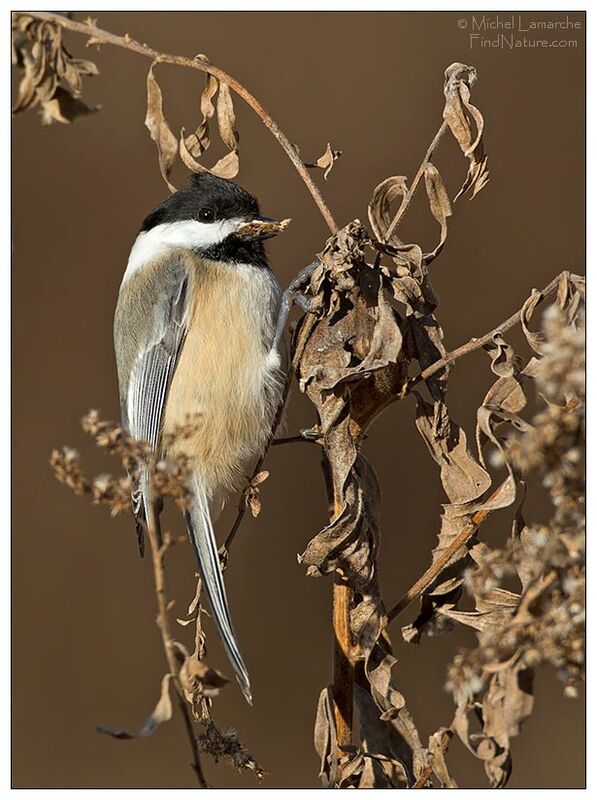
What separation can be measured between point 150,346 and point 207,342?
5.1 inches

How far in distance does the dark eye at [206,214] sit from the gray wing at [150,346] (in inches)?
4.6

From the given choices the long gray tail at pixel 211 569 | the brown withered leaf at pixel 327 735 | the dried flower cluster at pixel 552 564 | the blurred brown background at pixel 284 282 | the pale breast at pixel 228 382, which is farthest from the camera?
the blurred brown background at pixel 284 282

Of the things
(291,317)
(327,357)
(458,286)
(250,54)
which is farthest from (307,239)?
(327,357)

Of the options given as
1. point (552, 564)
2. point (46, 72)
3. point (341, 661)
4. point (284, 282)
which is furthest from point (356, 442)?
point (284, 282)

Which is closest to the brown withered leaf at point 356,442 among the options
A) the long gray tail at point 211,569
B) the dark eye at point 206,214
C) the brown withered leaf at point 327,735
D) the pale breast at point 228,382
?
the brown withered leaf at point 327,735

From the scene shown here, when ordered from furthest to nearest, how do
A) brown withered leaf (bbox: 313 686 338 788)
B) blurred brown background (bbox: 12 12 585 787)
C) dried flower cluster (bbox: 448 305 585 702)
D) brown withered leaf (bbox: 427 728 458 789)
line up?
blurred brown background (bbox: 12 12 585 787) < brown withered leaf (bbox: 313 686 338 788) < brown withered leaf (bbox: 427 728 458 789) < dried flower cluster (bbox: 448 305 585 702)

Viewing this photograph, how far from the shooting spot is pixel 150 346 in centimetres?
196

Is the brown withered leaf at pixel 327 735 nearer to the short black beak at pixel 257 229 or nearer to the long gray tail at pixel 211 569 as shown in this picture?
the long gray tail at pixel 211 569

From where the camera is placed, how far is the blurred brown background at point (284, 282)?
304 centimetres

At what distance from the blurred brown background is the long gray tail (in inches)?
42.0

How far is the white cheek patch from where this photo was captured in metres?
1.97

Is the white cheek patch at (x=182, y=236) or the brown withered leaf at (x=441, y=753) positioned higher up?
the white cheek patch at (x=182, y=236)

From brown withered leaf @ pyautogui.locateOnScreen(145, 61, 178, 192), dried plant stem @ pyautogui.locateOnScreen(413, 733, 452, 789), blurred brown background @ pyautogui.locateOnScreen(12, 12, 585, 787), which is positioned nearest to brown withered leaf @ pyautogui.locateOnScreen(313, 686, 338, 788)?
dried plant stem @ pyautogui.locateOnScreen(413, 733, 452, 789)

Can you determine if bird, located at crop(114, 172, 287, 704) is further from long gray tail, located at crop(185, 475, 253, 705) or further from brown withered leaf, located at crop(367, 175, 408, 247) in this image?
brown withered leaf, located at crop(367, 175, 408, 247)
